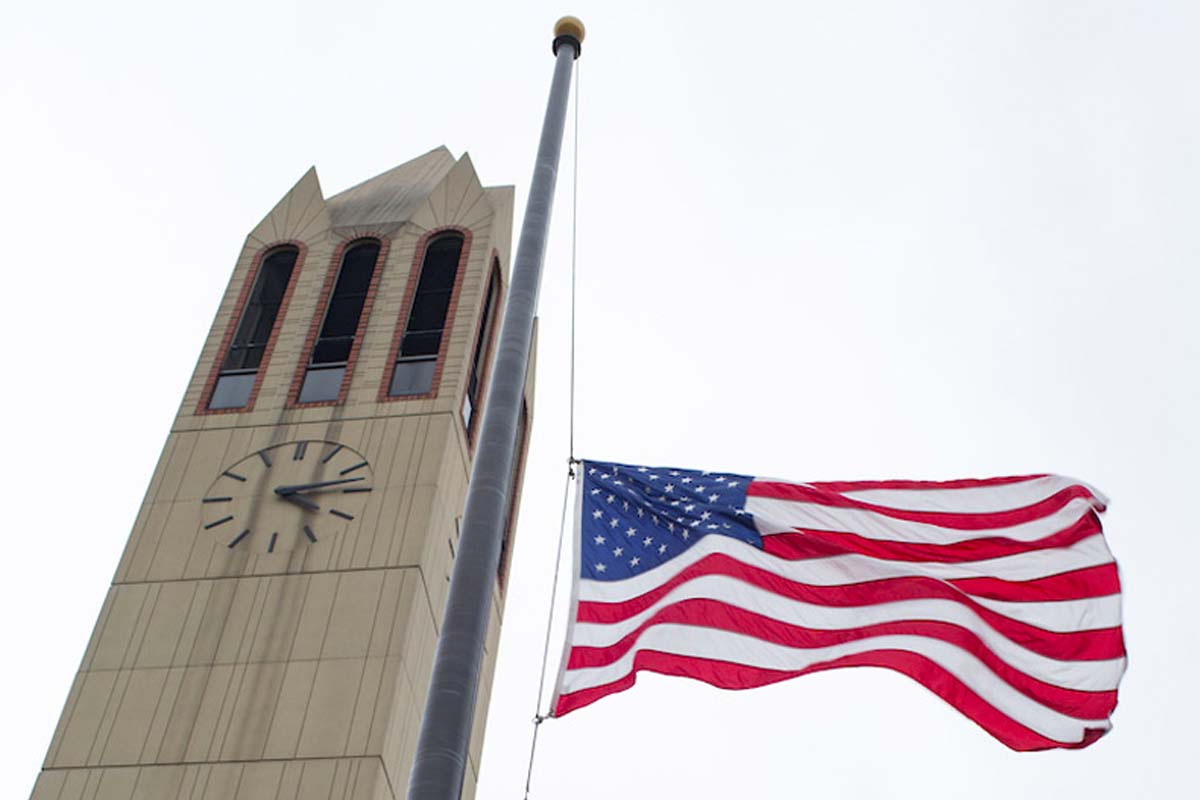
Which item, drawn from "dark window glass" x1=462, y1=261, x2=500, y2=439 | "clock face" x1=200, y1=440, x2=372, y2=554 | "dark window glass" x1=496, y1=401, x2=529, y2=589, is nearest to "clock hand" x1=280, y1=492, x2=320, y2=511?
"clock face" x1=200, y1=440, x2=372, y2=554

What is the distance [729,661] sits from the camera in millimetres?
15680

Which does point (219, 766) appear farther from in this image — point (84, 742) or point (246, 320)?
point (246, 320)

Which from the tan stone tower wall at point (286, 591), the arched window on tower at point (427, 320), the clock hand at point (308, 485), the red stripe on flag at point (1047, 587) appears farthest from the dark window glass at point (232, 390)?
the red stripe on flag at point (1047, 587)

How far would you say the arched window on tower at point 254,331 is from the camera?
37.4m

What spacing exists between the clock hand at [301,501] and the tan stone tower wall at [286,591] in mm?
159

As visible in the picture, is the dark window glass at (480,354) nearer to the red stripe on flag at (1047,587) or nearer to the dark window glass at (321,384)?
the dark window glass at (321,384)

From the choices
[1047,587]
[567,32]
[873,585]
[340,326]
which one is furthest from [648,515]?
[340,326]

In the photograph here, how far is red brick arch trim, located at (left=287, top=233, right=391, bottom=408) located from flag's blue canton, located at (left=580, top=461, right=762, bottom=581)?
20.3 metres

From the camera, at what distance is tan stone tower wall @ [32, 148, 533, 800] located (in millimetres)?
28688

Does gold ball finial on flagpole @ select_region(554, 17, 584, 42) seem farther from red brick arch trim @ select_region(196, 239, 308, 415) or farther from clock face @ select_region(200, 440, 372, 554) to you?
red brick arch trim @ select_region(196, 239, 308, 415)

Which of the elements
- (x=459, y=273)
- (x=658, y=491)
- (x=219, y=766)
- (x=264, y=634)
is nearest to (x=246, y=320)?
(x=459, y=273)

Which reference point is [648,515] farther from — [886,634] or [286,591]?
[286,591]

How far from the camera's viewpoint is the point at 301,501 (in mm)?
33125

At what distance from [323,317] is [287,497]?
7129 mm
